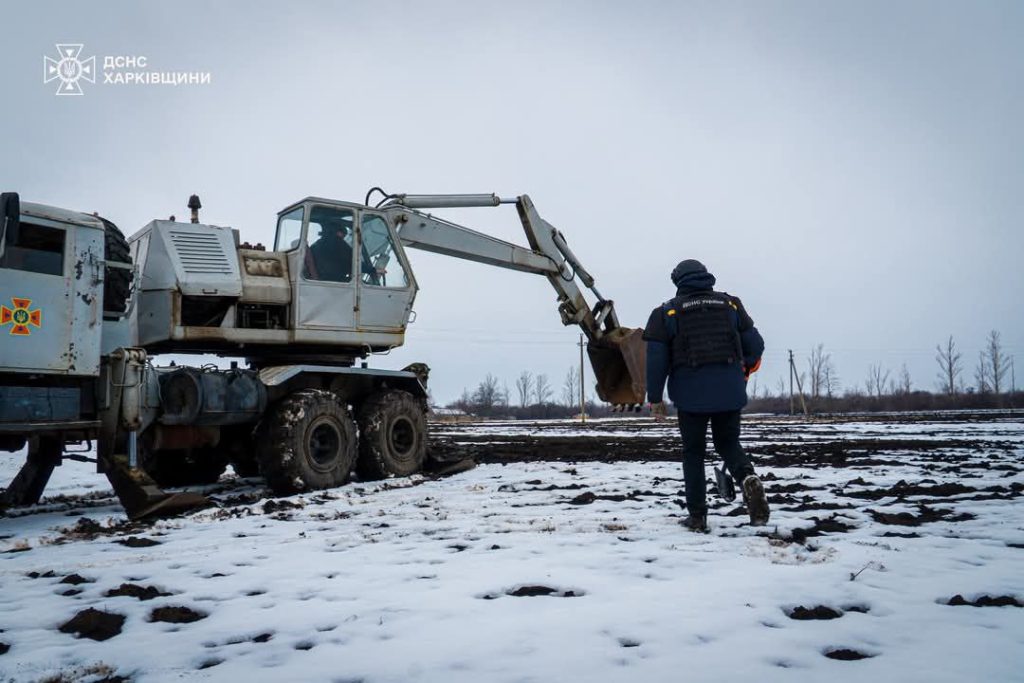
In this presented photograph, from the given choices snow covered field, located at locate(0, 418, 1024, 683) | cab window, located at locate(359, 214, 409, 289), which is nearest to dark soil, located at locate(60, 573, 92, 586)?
snow covered field, located at locate(0, 418, 1024, 683)

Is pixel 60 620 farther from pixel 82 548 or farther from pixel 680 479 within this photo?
pixel 680 479

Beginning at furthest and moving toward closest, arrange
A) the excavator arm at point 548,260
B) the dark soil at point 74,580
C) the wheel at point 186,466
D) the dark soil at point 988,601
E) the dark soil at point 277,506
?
the excavator arm at point 548,260
the wheel at point 186,466
the dark soil at point 277,506
the dark soil at point 74,580
the dark soil at point 988,601

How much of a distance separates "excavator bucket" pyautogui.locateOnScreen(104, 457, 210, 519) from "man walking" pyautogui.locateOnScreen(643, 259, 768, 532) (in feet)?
14.4

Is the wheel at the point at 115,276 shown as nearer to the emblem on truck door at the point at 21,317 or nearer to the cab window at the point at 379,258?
the emblem on truck door at the point at 21,317

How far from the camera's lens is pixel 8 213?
5621mm

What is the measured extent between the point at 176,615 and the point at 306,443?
461cm

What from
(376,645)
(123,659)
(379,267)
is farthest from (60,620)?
(379,267)

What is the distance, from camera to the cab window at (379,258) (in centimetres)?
897

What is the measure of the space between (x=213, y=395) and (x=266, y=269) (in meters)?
1.69

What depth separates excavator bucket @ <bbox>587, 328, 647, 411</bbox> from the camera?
9.99 metres

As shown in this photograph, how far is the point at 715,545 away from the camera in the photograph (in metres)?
4.58

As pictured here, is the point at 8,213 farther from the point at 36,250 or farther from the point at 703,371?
the point at 703,371

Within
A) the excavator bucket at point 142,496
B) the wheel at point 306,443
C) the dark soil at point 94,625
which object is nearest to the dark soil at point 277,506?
the excavator bucket at point 142,496

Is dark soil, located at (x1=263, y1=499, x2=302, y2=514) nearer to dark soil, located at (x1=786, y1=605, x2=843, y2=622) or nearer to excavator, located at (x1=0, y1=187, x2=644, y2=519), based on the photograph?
excavator, located at (x1=0, y1=187, x2=644, y2=519)
